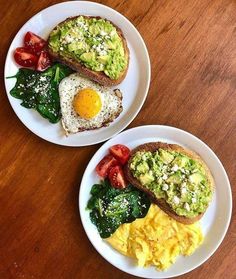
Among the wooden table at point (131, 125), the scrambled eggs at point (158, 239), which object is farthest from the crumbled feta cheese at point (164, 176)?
the wooden table at point (131, 125)

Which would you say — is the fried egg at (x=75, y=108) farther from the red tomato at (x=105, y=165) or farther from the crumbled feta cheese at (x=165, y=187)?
the crumbled feta cheese at (x=165, y=187)

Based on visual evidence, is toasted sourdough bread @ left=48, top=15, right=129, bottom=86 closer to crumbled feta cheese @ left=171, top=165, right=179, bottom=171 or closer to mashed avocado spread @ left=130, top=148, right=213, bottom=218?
mashed avocado spread @ left=130, top=148, right=213, bottom=218

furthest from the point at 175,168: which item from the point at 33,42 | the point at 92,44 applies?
the point at 33,42

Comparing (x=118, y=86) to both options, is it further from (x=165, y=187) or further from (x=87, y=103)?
(x=165, y=187)

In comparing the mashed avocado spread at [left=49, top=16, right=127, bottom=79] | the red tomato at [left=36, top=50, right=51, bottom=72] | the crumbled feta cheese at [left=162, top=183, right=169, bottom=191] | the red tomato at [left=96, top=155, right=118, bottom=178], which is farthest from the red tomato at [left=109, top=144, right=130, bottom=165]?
the red tomato at [left=36, top=50, right=51, bottom=72]

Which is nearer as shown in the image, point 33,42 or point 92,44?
point 92,44

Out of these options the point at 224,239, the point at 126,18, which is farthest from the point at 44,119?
the point at 224,239
